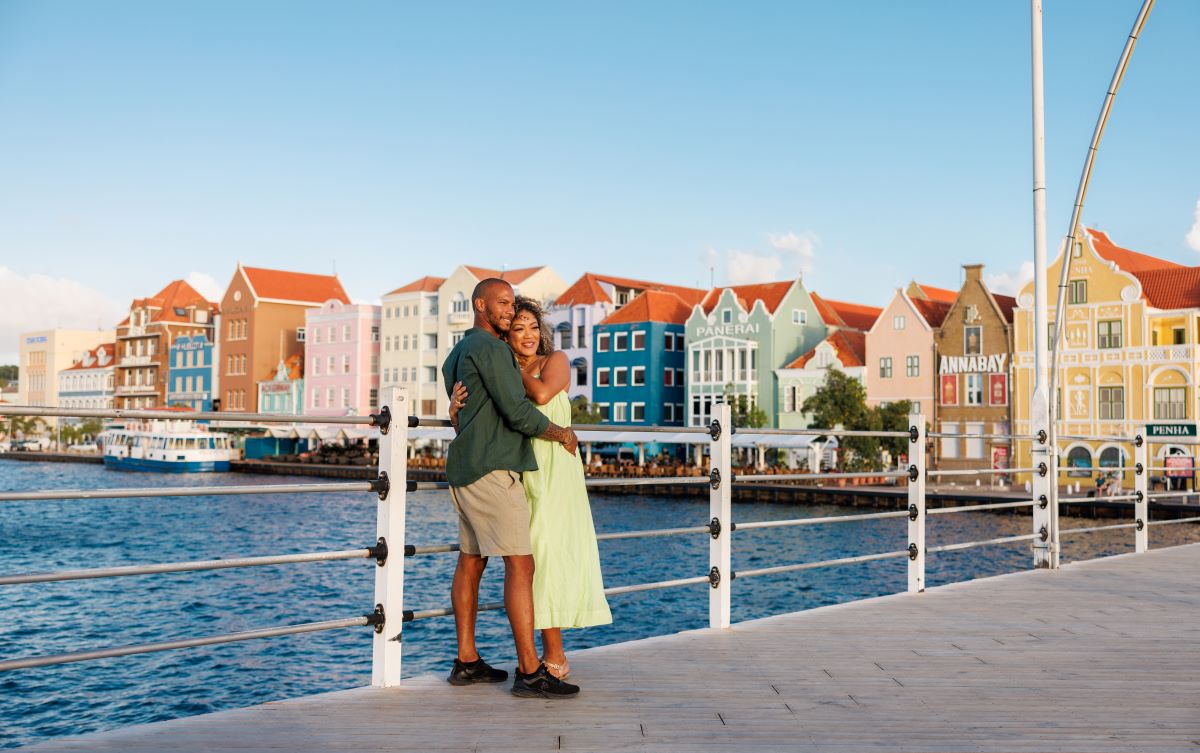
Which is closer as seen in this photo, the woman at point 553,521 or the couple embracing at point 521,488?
the couple embracing at point 521,488

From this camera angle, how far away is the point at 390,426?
499 cm

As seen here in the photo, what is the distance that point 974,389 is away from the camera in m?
51.9

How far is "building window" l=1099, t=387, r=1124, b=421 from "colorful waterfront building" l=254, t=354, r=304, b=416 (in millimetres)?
57267

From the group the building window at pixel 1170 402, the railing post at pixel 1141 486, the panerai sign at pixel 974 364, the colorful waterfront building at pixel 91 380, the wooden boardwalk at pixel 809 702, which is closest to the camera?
the wooden boardwalk at pixel 809 702

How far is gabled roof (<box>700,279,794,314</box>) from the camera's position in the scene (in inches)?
2440

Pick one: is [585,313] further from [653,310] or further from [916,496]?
[916,496]

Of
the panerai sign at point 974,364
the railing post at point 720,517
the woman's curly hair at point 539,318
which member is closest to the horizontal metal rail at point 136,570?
the woman's curly hair at point 539,318

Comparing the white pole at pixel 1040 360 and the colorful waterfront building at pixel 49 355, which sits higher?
the colorful waterfront building at pixel 49 355

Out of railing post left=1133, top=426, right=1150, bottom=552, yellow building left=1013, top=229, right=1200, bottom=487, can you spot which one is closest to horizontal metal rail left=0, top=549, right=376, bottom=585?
railing post left=1133, top=426, right=1150, bottom=552

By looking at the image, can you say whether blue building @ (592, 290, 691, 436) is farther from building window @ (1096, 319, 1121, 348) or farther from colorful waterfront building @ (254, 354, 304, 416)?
colorful waterfront building @ (254, 354, 304, 416)

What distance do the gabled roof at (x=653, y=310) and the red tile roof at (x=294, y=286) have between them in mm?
31447

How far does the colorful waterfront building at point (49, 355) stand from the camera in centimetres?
12212

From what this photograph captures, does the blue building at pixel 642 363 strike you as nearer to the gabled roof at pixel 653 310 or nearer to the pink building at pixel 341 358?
the gabled roof at pixel 653 310

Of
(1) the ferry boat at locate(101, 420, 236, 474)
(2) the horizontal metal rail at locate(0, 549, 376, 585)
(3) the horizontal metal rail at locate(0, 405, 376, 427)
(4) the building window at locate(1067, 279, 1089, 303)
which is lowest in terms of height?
(1) the ferry boat at locate(101, 420, 236, 474)
